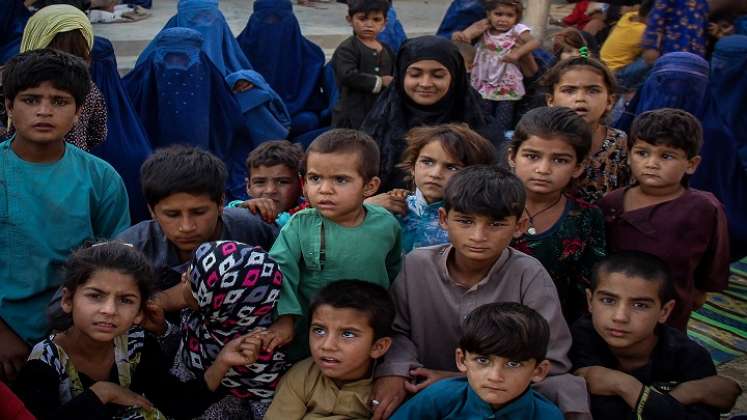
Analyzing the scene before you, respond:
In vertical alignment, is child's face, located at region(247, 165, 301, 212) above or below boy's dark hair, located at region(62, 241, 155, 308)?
below

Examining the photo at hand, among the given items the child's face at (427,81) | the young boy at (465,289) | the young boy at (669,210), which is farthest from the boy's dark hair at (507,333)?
the child's face at (427,81)

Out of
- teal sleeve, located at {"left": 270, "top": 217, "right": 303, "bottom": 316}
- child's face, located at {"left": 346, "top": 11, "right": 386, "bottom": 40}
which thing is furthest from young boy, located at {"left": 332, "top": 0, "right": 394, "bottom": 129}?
teal sleeve, located at {"left": 270, "top": 217, "right": 303, "bottom": 316}

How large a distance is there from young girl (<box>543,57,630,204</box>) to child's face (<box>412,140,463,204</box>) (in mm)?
737

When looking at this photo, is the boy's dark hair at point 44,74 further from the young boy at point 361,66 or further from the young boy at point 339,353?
the young boy at point 361,66

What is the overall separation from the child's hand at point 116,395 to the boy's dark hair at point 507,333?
3.47 ft

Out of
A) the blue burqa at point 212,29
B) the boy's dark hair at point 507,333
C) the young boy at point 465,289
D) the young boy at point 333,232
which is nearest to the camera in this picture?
the boy's dark hair at point 507,333

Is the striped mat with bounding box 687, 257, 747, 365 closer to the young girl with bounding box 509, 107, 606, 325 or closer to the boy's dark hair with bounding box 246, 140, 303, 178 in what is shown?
the young girl with bounding box 509, 107, 606, 325

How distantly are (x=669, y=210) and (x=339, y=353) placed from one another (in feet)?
4.98

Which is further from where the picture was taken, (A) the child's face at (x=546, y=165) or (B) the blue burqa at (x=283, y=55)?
(B) the blue burqa at (x=283, y=55)

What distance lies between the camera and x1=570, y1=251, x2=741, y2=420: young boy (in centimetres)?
305

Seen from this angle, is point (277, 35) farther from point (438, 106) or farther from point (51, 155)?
point (51, 155)

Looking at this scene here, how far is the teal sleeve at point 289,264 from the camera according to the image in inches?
118

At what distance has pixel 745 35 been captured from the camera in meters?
6.96

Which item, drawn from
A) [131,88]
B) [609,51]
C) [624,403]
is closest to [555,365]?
[624,403]
